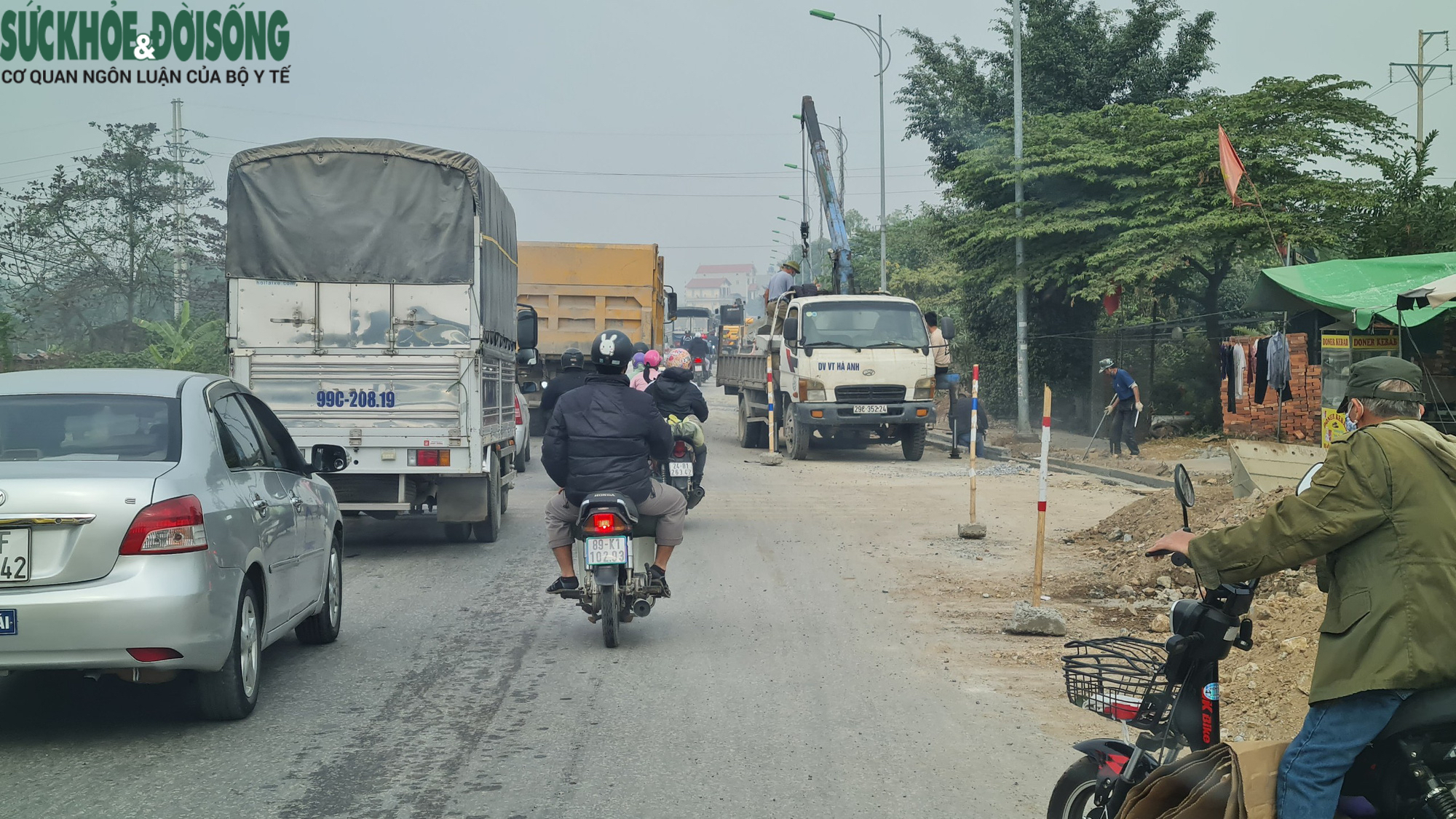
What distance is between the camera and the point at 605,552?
7.41 meters

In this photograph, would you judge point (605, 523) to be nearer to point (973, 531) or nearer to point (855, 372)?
point (973, 531)

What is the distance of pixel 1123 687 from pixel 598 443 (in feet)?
14.4

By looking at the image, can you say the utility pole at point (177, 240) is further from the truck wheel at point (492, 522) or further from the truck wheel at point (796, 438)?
the truck wheel at point (492, 522)

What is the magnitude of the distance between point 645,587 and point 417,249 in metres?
4.77

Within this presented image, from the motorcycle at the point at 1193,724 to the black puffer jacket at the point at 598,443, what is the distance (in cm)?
409

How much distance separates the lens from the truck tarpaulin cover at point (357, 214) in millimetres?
11219

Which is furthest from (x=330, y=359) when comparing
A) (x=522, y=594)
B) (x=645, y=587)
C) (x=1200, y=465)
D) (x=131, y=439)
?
(x=1200, y=465)

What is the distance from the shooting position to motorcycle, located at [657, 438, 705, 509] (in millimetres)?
12008

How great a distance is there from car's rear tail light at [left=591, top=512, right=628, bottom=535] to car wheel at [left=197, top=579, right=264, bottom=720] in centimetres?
202

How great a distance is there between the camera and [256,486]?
20.5 feet

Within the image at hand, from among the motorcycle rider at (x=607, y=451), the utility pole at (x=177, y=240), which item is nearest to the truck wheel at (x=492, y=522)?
the motorcycle rider at (x=607, y=451)

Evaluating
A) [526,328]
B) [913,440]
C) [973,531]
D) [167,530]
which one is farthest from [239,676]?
[913,440]

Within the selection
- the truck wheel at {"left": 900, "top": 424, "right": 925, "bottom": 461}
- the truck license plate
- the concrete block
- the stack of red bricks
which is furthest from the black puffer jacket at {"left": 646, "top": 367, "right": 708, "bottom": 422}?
the stack of red bricks

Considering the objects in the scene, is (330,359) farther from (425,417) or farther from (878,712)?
(878,712)
